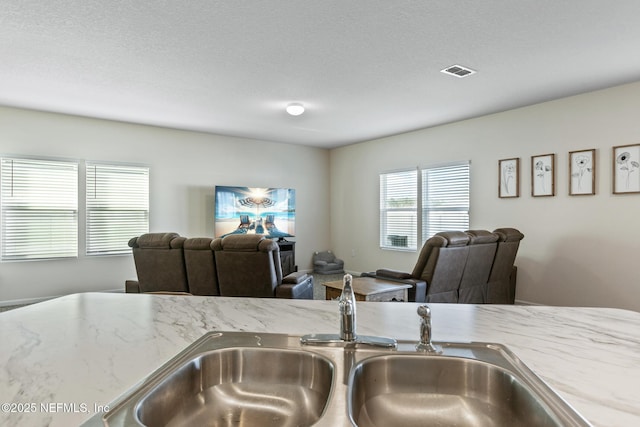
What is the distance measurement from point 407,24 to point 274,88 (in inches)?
69.6

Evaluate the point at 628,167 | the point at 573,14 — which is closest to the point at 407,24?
the point at 573,14

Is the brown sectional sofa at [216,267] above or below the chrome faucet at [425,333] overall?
below

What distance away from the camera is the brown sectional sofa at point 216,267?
3.25 m

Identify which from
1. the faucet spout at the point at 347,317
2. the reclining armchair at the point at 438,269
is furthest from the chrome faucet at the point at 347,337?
the reclining armchair at the point at 438,269

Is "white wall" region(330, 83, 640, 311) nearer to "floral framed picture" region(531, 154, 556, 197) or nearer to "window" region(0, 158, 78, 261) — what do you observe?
"floral framed picture" region(531, 154, 556, 197)

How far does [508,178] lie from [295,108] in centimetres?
300

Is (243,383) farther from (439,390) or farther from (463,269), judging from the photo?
(463,269)

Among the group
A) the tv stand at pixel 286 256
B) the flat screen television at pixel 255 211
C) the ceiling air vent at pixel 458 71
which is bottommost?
the tv stand at pixel 286 256

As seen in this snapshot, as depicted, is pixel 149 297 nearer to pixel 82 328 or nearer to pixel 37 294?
pixel 82 328

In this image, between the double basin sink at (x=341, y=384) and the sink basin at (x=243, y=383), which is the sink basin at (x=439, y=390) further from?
the sink basin at (x=243, y=383)

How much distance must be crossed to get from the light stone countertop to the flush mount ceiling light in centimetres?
348

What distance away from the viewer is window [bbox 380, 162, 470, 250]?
215 inches

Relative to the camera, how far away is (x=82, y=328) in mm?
1120

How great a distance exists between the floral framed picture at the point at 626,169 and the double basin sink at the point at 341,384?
4050 millimetres
